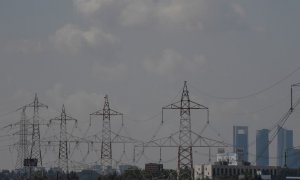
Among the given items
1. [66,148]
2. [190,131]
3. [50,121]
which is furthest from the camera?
[50,121]

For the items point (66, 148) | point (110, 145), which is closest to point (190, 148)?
point (110, 145)

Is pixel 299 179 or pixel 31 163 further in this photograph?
pixel 31 163

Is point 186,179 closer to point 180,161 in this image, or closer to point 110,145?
point 110,145

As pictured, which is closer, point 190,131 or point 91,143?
point 190,131

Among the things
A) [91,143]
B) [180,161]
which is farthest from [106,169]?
[180,161]

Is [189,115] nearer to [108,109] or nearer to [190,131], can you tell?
[190,131]

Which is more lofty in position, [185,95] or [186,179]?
[185,95]

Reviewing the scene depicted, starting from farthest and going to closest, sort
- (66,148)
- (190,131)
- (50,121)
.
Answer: (50,121), (66,148), (190,131)

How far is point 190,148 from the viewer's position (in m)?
131

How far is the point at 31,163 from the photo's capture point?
193 meters

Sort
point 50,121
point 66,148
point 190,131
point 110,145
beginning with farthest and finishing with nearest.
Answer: point 50,121
point 66,148
point 110,145
point 190,131

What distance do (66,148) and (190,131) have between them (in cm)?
4361

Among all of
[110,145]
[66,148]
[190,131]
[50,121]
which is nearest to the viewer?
[190,131]

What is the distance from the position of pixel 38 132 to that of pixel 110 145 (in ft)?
87.8
